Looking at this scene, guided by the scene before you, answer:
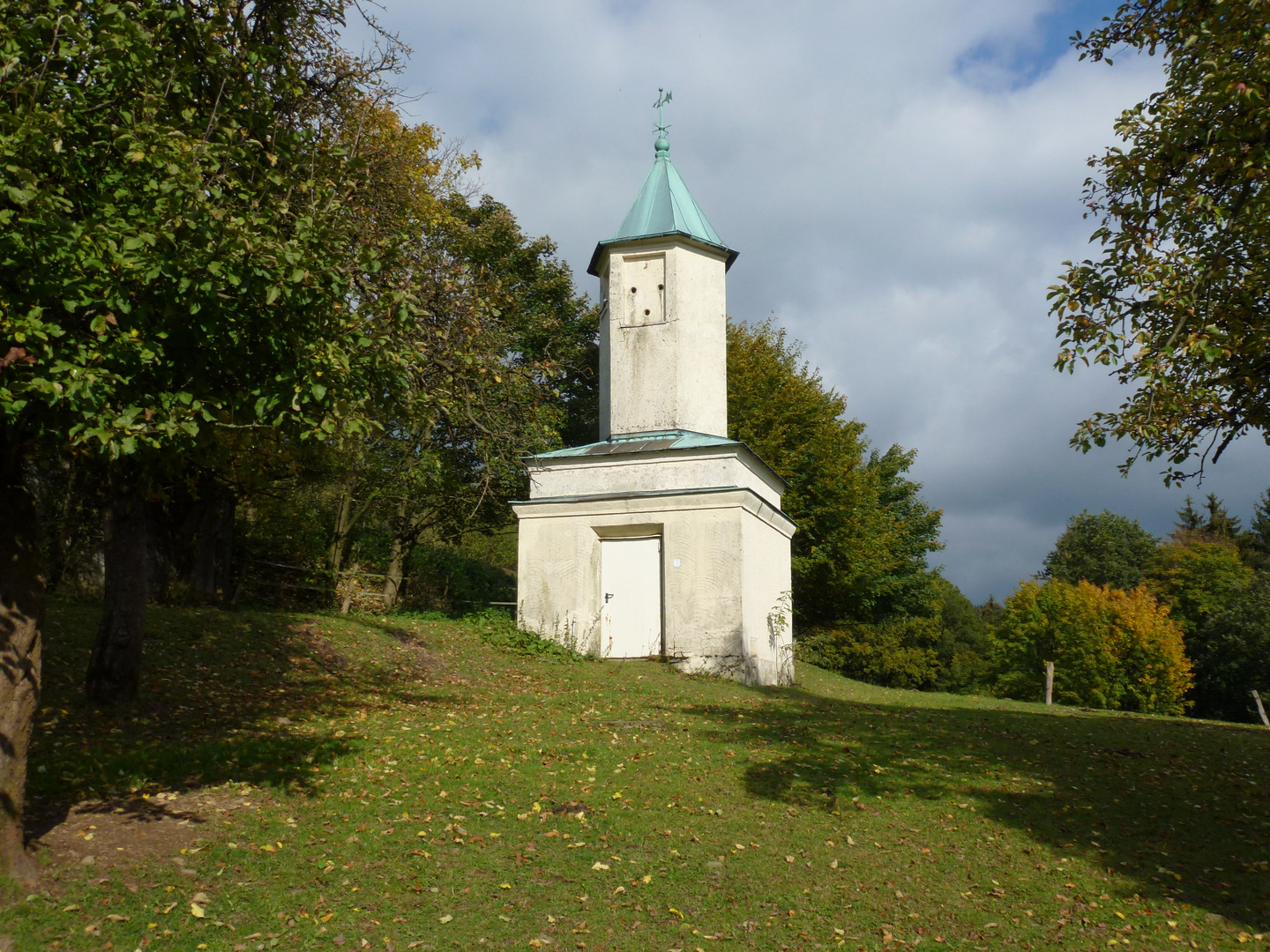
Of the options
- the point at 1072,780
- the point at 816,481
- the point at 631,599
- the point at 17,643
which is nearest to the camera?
the point at 17,643

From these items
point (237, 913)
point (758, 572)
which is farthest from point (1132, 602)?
point (237, 913)

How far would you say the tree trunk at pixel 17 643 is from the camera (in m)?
5.45

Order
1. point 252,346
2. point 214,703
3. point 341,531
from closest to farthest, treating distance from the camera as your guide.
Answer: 1. point 252,346
2. point 214,703
3. point 341,531

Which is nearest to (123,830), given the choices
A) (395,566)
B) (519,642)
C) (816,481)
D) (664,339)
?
(519,642)

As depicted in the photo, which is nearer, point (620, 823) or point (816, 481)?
point (620, 823)

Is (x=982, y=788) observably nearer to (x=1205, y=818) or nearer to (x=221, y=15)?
(x=1205, y=818)

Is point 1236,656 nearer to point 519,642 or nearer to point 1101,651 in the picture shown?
point 1101,651

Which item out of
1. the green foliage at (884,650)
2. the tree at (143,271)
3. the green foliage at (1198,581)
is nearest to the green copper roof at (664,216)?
the tree at (143,271)

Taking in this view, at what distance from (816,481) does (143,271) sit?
29.1 meters

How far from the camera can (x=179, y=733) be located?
8.88 metres

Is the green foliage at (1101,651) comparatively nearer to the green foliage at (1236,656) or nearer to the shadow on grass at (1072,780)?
the green foliage at (1236,656)

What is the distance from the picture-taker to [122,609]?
929 cm

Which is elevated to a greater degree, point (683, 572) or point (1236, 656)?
point (683, 572)

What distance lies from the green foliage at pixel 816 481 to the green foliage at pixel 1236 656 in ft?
49.5
